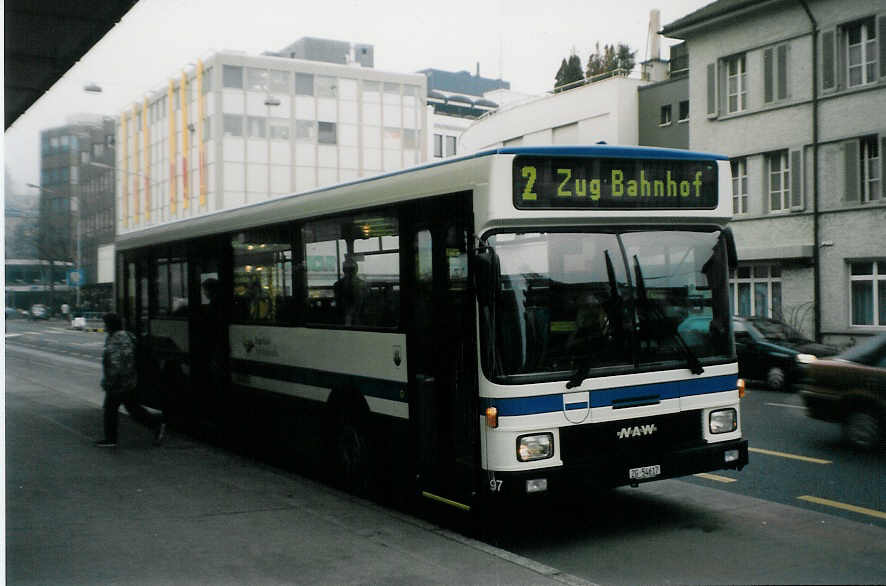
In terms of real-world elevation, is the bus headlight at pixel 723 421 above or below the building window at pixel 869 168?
below

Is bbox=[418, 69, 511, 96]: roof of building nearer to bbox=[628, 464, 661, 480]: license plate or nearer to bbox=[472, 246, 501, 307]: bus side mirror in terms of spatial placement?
bbox=[472, 246, 501, 307]: bus side mirror

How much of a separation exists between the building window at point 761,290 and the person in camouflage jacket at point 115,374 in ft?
43.2

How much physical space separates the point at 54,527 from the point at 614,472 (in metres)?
4.19

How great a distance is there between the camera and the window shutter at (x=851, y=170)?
858 inches

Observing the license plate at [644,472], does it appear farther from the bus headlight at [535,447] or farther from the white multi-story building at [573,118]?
the white multi-story building at [573,118]

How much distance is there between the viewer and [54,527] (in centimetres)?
689

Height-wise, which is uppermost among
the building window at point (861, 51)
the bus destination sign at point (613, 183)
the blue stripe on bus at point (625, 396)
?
the building window at point (861, 51)

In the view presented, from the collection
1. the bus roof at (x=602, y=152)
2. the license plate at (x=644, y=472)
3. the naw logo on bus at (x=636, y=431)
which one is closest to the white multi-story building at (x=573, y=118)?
the bus roof at (x=602, y=152)

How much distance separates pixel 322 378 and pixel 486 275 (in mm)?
3176

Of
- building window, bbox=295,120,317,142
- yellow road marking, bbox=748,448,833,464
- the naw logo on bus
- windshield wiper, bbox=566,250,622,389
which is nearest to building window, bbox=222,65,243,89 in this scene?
building window, bbox=295,120,317,142

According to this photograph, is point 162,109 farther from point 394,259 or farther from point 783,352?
point 783,352

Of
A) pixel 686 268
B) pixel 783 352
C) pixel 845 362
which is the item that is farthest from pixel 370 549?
pixel 783 352

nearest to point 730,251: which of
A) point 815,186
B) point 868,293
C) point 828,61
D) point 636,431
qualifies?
point 636,431

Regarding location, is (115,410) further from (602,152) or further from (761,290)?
(761,290)
